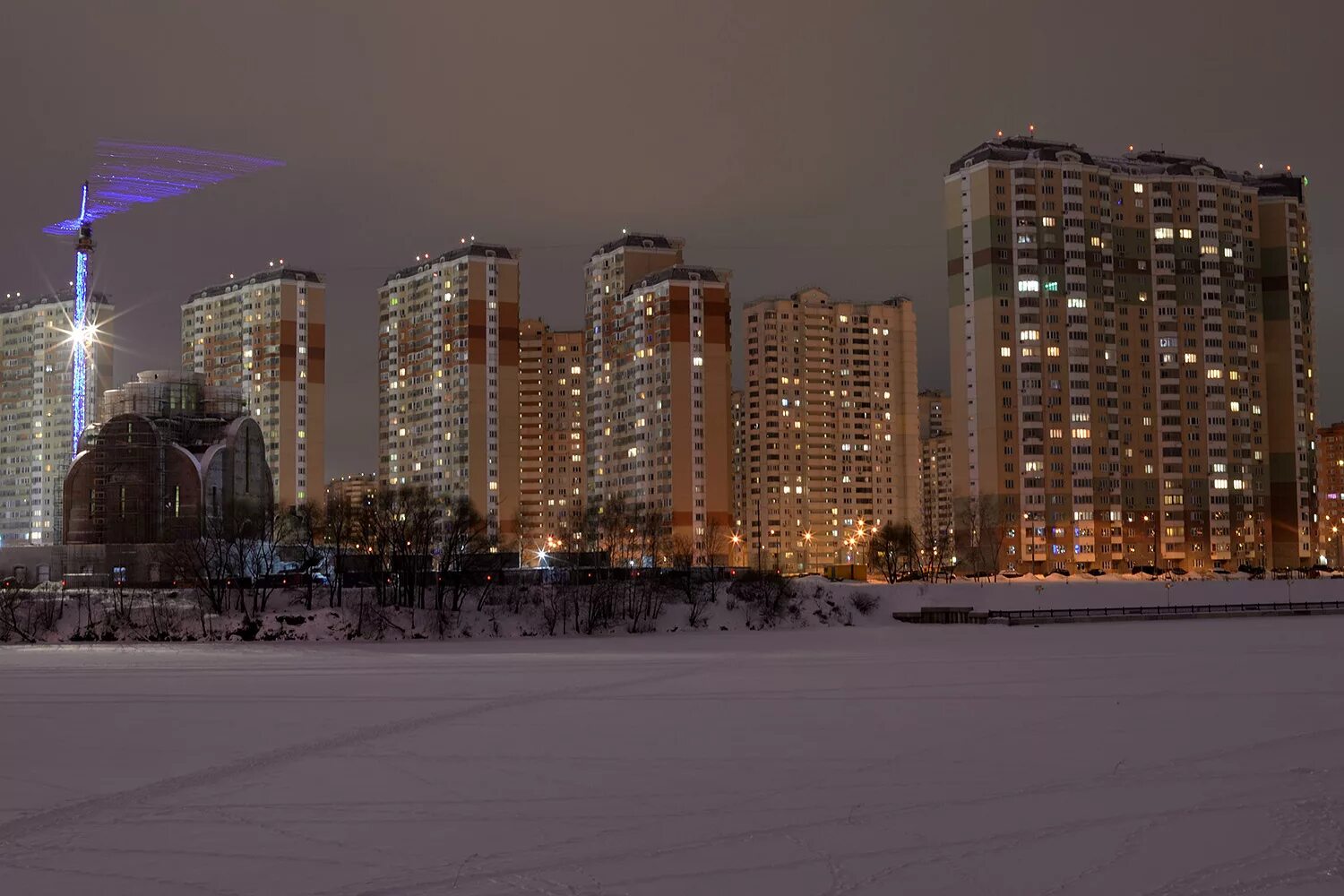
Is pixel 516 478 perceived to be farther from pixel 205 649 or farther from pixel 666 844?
pixel 666 844

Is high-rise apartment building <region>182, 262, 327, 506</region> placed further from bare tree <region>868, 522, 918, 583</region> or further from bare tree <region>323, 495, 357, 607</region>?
bare tree <region>868, 522, 918, 583</region>

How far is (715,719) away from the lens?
3294 centimetres

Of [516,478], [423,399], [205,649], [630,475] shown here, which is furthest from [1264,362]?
[205,649]

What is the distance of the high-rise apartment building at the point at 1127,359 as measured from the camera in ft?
474

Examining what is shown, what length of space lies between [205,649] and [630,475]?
10575 cm

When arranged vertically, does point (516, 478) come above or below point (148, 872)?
above

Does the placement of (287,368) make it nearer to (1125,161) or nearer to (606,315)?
(606,315)

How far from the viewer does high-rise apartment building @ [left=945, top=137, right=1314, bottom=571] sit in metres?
144

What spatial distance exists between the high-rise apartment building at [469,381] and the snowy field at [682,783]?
127 m

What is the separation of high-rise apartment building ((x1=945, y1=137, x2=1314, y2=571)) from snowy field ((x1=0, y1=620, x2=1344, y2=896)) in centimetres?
10059

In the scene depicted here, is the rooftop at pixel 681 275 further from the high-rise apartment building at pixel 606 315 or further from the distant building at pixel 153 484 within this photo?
the distant building at pixel 153 484

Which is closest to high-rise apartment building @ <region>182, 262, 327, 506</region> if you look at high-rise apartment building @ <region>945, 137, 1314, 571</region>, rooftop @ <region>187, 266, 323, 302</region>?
rooftop @ <region>187, 266, 323, 302</region>

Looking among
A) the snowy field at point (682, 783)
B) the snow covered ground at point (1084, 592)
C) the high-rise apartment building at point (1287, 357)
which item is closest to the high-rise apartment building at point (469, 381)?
the snow covered ground at point (1084, 592)

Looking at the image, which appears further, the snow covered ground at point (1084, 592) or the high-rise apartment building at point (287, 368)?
the high-rise apartment building at point (287, 368)
